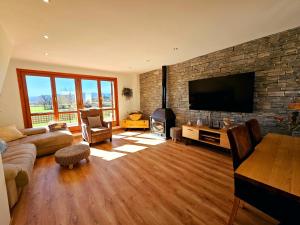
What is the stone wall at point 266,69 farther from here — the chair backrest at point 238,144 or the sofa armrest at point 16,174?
the sofa armrest at point 16,174

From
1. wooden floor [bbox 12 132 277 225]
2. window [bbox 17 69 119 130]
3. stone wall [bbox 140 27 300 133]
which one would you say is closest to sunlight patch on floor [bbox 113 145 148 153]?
wooden floor [bbox 12 132 277 225]

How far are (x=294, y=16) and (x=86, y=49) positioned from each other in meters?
3.59

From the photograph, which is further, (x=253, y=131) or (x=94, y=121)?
(x=94, y=121)

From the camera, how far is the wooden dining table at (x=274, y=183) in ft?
2.83

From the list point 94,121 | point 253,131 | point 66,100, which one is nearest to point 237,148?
point 253,131

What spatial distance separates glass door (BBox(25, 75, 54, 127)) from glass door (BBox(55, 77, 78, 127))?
21 cm

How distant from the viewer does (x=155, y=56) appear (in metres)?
3.58

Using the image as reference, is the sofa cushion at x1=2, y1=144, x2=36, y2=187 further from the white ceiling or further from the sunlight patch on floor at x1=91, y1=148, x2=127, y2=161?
the white ceiling

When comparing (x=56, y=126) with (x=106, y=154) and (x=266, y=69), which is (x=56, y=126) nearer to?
(x=106, y=154)

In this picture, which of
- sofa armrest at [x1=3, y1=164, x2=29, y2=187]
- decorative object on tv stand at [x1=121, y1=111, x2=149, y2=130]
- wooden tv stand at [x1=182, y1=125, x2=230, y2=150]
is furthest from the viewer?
decorative object on tv stand at [x1=121, y1=111, x2=149, y2=130]

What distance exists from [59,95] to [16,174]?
3352 mm

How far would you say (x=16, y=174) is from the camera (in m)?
1.65

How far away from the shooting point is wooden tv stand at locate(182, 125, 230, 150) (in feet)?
9.48

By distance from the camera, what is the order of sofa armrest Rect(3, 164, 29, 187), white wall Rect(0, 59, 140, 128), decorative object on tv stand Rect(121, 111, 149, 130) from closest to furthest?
1. sofa armrest Rect(3, 164, 29, 187)
2. white wall Rect(0, 59, 140, 128)
3. decorative object on tv stand Rect(121, 111, 149, 130)
